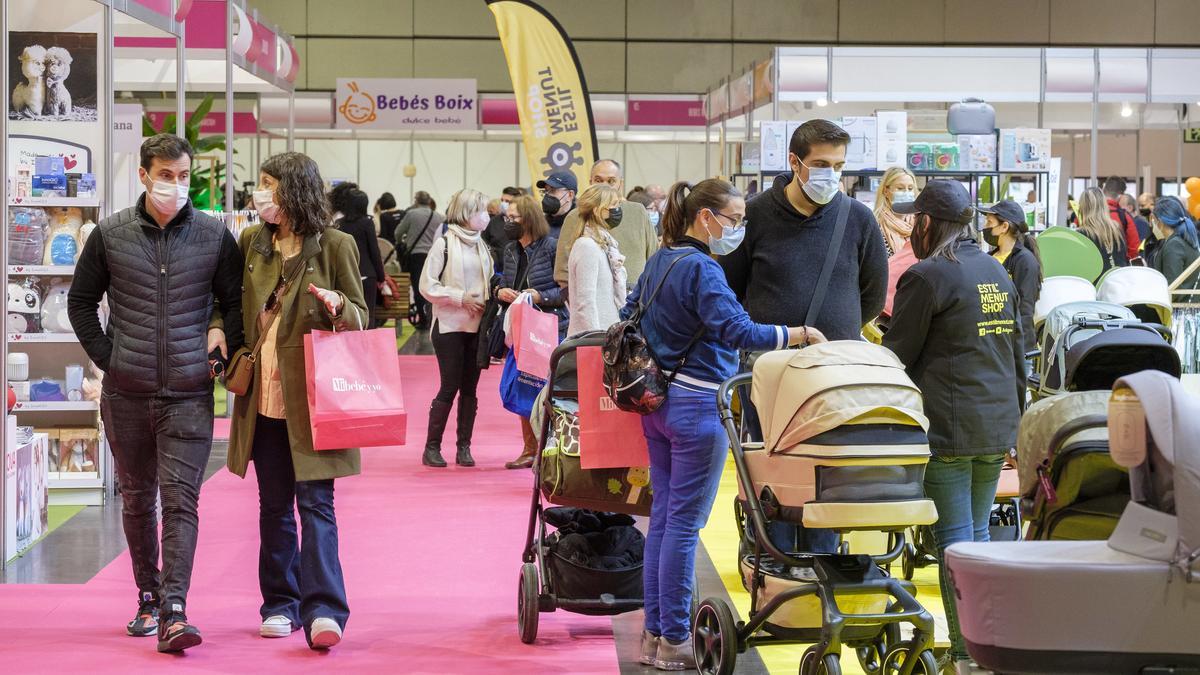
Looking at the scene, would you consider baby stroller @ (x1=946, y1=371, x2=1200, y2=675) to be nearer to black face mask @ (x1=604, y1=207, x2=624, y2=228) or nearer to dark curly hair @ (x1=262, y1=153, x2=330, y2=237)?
dark curly hair @ (x1=262, y1=153, x2=330, y2=237)

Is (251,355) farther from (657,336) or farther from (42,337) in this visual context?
(42,337)

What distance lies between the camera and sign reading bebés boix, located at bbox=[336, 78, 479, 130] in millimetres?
19031

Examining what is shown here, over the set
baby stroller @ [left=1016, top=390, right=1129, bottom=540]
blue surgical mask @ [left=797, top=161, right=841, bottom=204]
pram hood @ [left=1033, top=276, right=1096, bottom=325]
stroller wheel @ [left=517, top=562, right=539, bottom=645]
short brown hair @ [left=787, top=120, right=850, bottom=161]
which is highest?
short brown hair @ [left=787, top=120, right=850, bottom=161]

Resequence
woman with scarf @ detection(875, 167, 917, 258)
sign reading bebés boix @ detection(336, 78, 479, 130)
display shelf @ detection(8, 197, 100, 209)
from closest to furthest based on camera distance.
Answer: woman with scarf @ detection(875, 167, 917, 258) < display shelf @ detection(8, 197, 100, 209) < sign reading bebés boix @ detection(336, 78, 479, 130)

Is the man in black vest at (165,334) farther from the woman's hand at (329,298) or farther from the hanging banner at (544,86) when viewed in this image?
the hanging banner at (544,86)

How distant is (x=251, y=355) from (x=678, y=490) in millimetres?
1398

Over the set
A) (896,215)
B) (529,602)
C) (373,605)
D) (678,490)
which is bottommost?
(373,605)

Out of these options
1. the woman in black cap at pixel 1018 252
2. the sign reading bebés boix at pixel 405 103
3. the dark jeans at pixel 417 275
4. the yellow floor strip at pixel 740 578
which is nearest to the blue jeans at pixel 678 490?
the yellow floor strip at pixel 740 578

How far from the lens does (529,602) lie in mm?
4633

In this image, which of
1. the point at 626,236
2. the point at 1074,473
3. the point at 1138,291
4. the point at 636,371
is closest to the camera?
the point at 1074,473

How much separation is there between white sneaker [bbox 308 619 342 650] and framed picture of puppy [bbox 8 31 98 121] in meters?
3.65

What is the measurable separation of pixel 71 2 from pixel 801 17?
17.6m

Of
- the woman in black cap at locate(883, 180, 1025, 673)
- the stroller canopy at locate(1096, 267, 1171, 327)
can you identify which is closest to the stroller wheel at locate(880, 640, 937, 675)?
the woman in black cap at locate(883, 180, 1025, 673)

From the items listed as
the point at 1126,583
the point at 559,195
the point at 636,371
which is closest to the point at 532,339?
the point at 559,195
